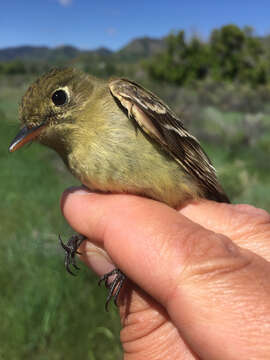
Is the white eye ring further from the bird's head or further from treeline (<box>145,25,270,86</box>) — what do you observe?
treeline (<box>145,25,270,86</box>)

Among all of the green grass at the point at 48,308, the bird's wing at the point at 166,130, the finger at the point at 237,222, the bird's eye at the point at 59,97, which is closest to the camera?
the finger at the point at 237,222

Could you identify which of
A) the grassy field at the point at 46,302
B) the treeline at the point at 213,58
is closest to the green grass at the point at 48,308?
the grassy field at the point at 46,302

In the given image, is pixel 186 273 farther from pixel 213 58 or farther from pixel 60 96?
pixel 213 58

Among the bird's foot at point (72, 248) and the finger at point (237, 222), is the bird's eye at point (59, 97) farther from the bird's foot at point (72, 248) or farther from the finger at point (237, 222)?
the finger at point (237, 222)

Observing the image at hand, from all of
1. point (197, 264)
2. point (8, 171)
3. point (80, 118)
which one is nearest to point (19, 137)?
point (80, 118)

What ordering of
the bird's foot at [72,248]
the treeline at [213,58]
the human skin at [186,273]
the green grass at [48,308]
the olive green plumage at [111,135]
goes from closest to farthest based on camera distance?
the human skin at [186,273] → the olive green plumage at [111,135] → the bird's foot at [72,248] → the green grass at [48,308] → the treeline at [213,58]

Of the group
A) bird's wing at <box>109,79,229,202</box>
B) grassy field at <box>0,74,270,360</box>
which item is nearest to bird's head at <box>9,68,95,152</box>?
bird's wing at <box>109,79,229,202</box>

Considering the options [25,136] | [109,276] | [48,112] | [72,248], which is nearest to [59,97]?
[48,112]
